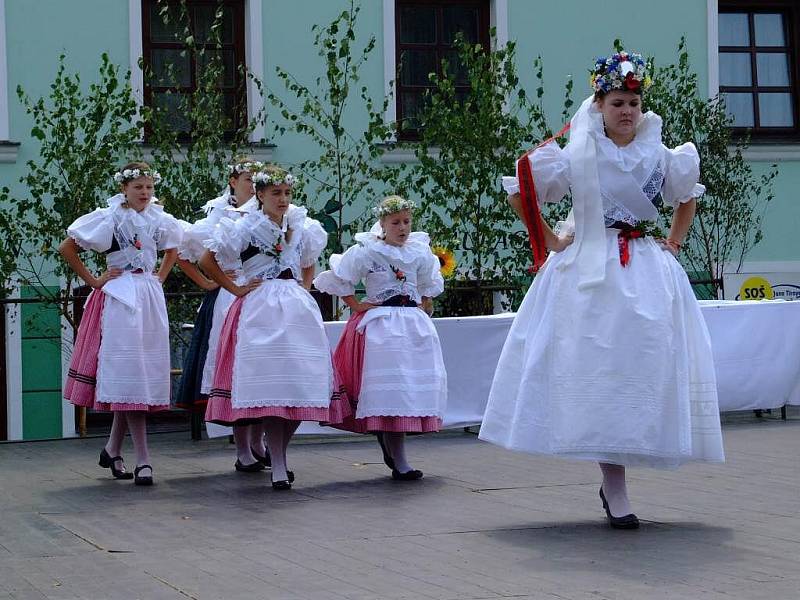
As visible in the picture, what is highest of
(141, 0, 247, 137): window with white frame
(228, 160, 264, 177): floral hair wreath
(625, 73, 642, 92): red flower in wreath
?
(141, 0, 247, 137): window with white frame

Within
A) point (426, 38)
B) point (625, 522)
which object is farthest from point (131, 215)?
point (426, 38)

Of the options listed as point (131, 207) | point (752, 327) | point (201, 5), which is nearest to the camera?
point (131, 207)

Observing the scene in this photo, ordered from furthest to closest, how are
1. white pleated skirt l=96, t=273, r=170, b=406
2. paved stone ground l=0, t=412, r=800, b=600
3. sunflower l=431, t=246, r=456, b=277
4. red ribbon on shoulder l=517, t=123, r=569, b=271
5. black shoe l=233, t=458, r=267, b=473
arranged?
1. sunflower l=431, t=246, r=456, b=277
2. black shoe l=233, t=458, r=267, b=473
3. white pleated skirt l=96, t=273, r=170, b=406
4. red ribbon on shoulder l=517, t=123, r=569, b=271
5. paved stone ground l=0, t=412, r=800, b=600

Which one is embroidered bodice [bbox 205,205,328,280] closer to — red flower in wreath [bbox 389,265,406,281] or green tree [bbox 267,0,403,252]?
red flower in wreath [bbox 389,265,406,281]

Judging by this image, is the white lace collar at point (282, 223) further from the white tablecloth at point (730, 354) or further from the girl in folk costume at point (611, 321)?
the white tablecloth at point (730, 354)

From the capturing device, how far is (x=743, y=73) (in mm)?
19688

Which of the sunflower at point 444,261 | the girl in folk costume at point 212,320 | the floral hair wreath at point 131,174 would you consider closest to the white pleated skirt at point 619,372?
the girl in folk costume at point 212,320

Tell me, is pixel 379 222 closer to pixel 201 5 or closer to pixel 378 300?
pixel 378 300

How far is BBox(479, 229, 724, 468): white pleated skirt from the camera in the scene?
278 inches

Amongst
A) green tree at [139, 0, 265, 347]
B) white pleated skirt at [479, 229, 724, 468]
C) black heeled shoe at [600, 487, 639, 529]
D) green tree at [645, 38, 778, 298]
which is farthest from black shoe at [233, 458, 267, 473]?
green tree at [645, 38, 778, 298]

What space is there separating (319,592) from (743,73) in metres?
15.3

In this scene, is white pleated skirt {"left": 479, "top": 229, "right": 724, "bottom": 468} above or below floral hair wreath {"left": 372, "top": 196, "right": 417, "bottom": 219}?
below

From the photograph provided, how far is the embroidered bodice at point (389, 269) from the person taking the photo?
32.8 ft

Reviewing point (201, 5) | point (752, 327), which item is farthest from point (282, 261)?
point (201, 5)
